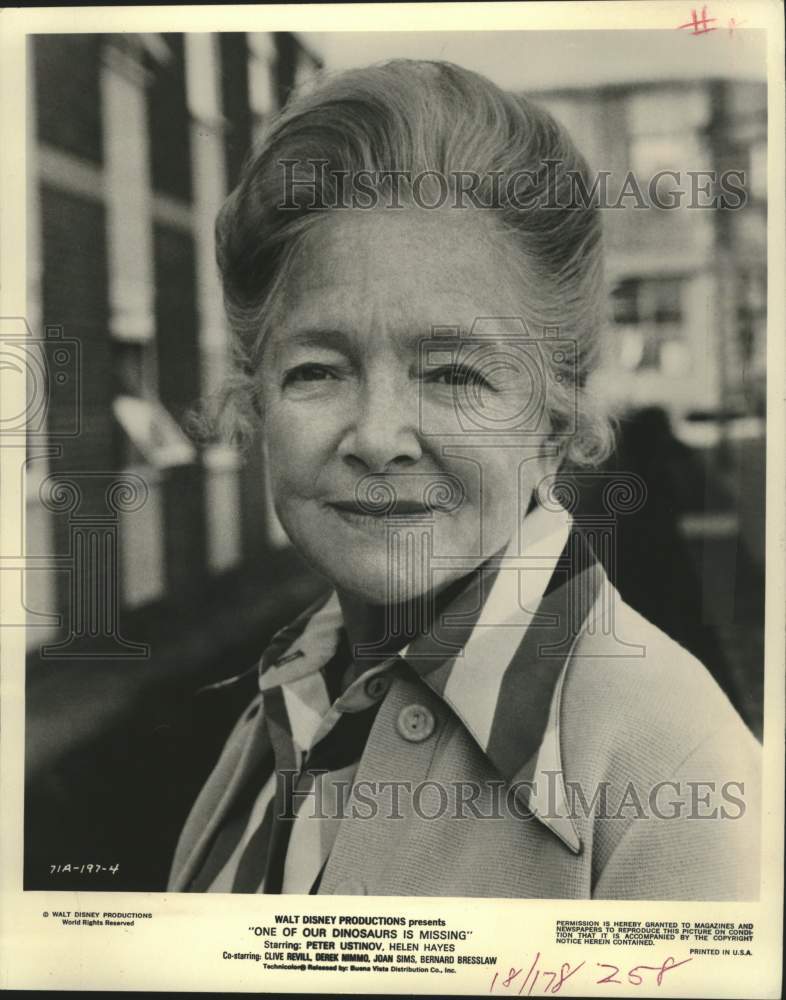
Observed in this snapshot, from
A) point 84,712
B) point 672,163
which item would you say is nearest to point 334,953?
point 84,712

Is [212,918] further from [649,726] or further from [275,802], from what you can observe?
[649,726]

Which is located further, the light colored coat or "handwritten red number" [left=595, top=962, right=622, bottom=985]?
"handwritten red number" [left=595, top=962, right=622, bottom=985]

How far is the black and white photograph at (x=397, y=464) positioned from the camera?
→ 1741 mm

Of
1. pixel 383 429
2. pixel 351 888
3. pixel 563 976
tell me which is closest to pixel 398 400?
pixel 383 429

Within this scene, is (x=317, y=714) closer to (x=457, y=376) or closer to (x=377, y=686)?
(x=377, y=686)

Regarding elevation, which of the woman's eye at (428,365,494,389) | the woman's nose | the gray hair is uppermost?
the gray hair

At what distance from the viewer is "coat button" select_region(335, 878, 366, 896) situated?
1.78 meters

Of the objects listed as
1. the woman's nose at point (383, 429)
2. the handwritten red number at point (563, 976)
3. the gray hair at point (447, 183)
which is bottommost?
the handwritten red number at point (563, 976)

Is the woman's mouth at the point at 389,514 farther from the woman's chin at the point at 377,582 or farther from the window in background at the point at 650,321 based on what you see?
the window in background at the point at 650,321

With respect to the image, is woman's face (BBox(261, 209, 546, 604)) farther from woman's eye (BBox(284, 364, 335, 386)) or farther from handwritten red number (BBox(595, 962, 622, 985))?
handwritten red number (BBox(595, 962, 622, 985))

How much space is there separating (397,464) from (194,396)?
436mm

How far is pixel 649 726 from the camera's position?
5.64 ft

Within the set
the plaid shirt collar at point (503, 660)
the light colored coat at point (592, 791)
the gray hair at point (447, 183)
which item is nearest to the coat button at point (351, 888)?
the light colored coat at point (592, 791)

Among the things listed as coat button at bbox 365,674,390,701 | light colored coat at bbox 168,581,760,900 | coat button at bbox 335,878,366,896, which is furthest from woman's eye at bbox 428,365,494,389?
coat button at bbox 335,878,366,896
